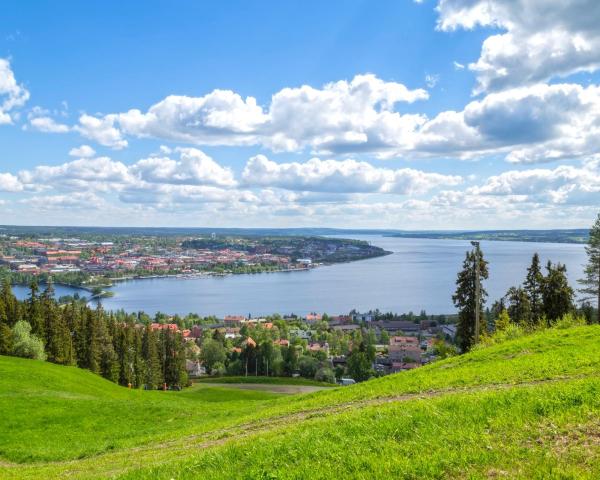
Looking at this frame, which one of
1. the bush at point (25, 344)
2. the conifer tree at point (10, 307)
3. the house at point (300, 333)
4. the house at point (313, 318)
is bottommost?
the house at point (300, 333)

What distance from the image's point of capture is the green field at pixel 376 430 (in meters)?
6.59

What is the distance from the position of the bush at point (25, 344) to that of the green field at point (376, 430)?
70.0 ft

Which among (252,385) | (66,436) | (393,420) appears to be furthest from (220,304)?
(393,420)

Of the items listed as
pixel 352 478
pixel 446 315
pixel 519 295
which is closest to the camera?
pixel 352 478

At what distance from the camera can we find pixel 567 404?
8.22 meters

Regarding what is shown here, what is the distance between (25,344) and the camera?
1681 inches

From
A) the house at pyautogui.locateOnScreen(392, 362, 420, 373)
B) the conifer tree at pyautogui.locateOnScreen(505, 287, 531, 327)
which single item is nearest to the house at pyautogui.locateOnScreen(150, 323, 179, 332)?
the house at pyautogui.locateOnScreen(392, 362, 420, 373)

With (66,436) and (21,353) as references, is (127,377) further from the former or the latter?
(66,436)

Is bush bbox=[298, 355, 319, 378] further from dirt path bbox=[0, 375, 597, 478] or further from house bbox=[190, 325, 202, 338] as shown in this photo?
dirt path bbox=[0, 375, 597, 478]

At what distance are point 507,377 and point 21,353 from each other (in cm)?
4209

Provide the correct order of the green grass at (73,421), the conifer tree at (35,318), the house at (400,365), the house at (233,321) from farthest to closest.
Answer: the house at (233,321) < the house at (400,365) < the conifer tree at (35,318) < the green grass at (73,421)

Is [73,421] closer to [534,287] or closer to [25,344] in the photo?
[25,344]

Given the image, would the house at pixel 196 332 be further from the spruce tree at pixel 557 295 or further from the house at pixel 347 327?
the spruce tree at pixel 557 295

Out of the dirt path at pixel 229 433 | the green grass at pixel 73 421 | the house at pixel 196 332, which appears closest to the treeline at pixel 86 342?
the green grass at pixel 73 421
